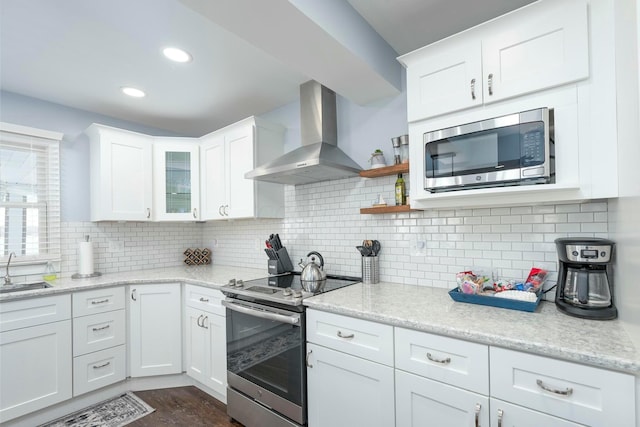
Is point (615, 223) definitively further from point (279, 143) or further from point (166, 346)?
point (166, 346)

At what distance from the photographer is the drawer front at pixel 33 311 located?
80.7 inches

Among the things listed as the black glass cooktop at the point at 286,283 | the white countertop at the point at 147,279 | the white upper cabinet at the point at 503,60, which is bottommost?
the white countertop at the point at 147,279

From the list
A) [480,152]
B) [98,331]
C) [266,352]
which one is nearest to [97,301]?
[98,331]

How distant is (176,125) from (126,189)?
96cm

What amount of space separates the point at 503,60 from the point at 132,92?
9.06ft

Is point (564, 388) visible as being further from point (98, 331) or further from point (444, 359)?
point (98, 331)

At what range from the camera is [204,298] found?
249 cm

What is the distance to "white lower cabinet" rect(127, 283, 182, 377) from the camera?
259 centimetres

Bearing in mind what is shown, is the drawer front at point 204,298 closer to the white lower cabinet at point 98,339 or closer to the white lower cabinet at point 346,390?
the white lower cabinet at point 98,339

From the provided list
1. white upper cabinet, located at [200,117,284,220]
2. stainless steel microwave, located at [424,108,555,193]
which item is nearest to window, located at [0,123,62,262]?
white upper cabinet, located at [200,117,284,220]

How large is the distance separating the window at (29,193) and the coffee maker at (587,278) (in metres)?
3.75

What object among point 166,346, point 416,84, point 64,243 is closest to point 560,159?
point 416,84

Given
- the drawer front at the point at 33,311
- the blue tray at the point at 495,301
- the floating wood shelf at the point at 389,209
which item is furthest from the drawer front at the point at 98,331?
the blue tray at the point at 495,301

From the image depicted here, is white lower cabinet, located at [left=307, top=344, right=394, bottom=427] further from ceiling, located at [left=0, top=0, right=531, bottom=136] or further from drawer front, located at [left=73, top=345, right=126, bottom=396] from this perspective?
drawer front, located at [left=73, top=345, right=126, bottom=396]
